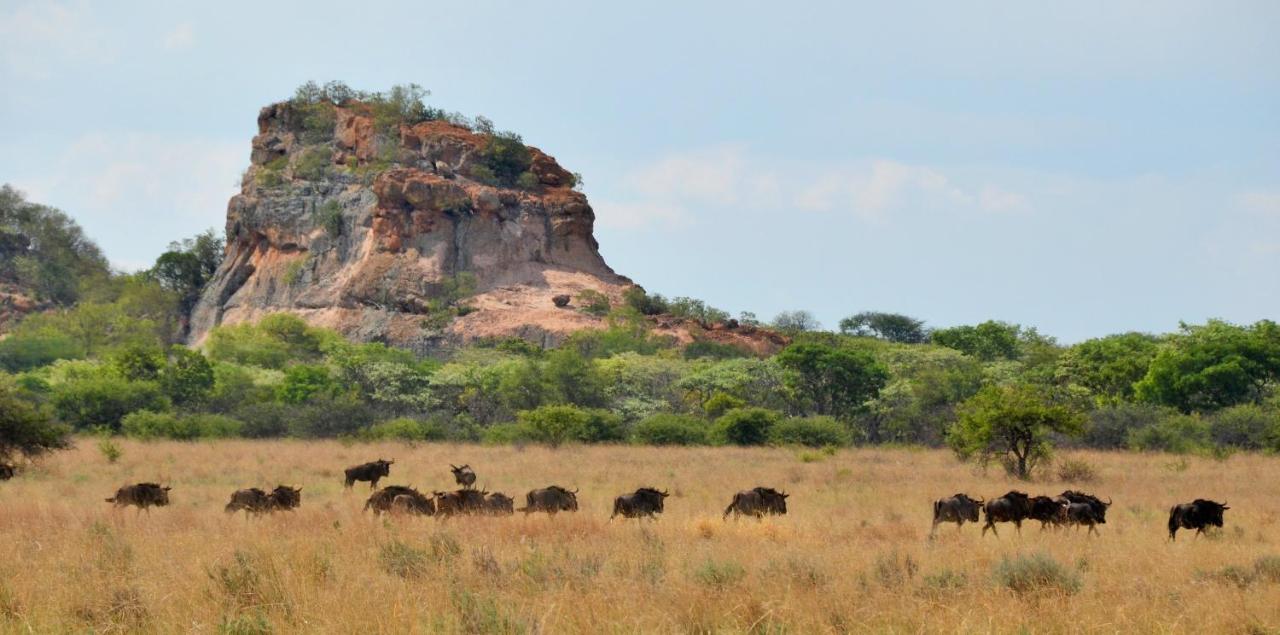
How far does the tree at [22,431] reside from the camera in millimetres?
26594

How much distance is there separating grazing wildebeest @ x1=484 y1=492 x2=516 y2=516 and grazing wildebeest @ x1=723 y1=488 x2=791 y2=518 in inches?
129

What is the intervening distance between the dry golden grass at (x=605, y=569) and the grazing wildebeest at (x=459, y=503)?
0.94 m

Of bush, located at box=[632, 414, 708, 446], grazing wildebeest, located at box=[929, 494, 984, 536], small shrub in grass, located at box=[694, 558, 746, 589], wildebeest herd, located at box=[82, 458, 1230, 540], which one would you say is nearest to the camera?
small shrub in grass, located at box=[694, 558, 746, 589]

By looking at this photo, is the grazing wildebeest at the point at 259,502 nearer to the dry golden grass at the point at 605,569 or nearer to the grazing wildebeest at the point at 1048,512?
the dry golden grass at the point at 605,569

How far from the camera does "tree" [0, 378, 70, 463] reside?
26594mm

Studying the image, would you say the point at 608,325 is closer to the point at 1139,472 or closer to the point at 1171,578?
the point at 1139,472

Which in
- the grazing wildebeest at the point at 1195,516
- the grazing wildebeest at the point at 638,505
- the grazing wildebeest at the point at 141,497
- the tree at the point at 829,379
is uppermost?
the tree at the point at 829,379

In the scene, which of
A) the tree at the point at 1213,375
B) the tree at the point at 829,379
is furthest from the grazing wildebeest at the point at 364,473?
the tree at the point at 1213,375

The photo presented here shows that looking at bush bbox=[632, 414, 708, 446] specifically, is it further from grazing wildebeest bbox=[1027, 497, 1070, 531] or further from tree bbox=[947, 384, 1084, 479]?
grazing wildebeest bbox=[1027, 497, 1070, 531]

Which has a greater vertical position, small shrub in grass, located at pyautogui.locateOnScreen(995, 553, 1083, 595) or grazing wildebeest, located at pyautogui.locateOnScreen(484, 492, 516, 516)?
small shrub in grass, located at pyautogui.locateOnScreen(995, 553, 1083, 595)

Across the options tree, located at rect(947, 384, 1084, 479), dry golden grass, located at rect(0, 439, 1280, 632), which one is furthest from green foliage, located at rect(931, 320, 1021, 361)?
dry golden grass, located at rect(0, 439, 1280, 632)

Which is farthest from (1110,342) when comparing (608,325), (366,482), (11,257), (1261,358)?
(11,257)

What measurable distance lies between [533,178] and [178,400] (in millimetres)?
53380

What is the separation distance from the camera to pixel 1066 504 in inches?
742
